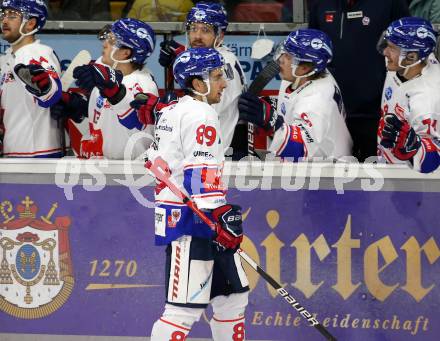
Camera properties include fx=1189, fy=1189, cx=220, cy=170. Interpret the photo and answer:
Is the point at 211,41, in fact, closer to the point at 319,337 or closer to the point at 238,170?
the point at 238,170

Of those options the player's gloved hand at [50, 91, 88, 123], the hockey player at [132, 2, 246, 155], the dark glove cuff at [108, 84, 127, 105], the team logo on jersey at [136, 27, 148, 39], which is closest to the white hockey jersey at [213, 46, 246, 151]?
the hockey player at [132, 2, 246, 155]

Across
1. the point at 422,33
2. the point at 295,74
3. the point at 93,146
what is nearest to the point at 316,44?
the point at 295,74

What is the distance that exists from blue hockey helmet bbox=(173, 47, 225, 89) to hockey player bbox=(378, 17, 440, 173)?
950 millimetres

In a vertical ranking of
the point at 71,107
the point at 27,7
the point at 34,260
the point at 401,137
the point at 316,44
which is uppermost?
the point at 27,7

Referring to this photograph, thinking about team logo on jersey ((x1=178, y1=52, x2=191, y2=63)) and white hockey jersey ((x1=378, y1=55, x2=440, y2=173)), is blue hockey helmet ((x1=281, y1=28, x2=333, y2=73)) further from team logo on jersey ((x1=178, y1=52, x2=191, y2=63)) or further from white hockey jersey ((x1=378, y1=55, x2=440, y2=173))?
team logo on jersey ((x1=178, y1=52, x2=191, y2=63))

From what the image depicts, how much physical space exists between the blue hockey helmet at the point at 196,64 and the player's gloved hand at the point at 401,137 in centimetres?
90

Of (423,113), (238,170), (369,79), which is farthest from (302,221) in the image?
(369,79)

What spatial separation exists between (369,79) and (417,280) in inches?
55.6

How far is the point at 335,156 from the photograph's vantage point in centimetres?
A: 614

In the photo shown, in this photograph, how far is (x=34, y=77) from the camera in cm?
614

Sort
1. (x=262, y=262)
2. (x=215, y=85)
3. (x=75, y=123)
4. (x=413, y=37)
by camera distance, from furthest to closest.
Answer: (x=75, y=123)
(x=413, y=37)
(x=262, y=262)
(x=215, y=85)

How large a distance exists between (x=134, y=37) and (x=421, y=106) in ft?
5.07

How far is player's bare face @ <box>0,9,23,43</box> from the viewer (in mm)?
6461

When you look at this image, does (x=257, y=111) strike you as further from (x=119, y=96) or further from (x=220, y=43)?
(x=220, y=43)
